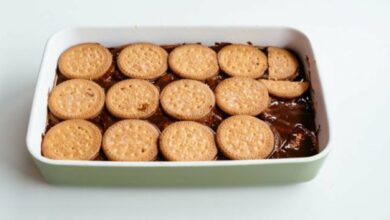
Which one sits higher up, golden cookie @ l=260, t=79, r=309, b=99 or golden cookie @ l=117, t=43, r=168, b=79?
golden cookie @ l=260, t=79, r=309, b=99

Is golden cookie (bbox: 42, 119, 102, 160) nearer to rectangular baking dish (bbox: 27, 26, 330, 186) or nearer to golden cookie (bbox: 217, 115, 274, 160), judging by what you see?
rectangular baking dish (bbox: 27, 26, 330, 186)

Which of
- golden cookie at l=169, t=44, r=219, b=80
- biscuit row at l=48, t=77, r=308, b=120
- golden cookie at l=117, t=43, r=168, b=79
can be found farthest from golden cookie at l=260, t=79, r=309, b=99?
golden cookie at l=117, t=43, r=168, b=79

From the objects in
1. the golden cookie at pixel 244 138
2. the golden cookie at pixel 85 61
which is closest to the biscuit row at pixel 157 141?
the golden cookie at pixel 244 138

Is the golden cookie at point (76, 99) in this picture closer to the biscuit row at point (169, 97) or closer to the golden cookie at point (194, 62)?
the biscuit row at point (169, 97)

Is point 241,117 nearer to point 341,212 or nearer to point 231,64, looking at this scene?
point 231,64
